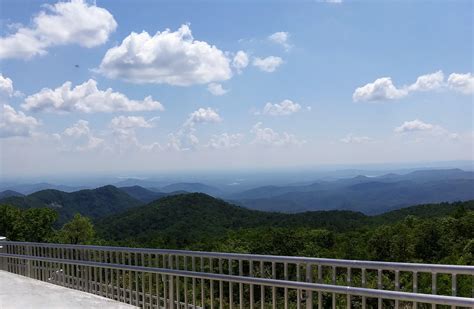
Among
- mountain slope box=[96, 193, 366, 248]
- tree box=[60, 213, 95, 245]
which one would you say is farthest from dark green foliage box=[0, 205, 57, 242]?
mountain slope box=[96, 193, 366, 248]

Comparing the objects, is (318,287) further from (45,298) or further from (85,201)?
(85,201)

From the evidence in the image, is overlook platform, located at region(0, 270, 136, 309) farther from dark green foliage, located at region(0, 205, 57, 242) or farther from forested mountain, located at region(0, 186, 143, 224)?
forested mountain, located at region(0, 186, 143, 224)

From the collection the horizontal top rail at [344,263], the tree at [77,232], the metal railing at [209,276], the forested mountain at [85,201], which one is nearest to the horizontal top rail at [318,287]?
the metal railing at [209,276]

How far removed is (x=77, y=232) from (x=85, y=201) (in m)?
122

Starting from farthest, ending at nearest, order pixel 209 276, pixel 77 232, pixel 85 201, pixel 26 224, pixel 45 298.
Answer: pixel 85 201 < pixel 77 232 < pixel 26 224 < pixel 45 298 < pixel 209 276

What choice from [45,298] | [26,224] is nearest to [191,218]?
[26,224]

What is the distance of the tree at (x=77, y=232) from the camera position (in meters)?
41.7

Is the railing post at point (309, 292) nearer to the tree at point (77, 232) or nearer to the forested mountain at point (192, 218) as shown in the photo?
the tree at point (77, 232)

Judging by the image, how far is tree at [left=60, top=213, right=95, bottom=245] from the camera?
41.7 m

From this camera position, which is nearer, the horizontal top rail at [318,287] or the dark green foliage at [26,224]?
the horizontal top rail at [318,287]

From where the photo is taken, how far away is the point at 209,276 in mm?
4559

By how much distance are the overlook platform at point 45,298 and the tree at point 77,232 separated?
120ft

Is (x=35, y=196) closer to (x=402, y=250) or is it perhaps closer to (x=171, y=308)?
(x=402, y=250)

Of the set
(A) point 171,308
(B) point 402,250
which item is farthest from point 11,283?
(B) point 402,250
